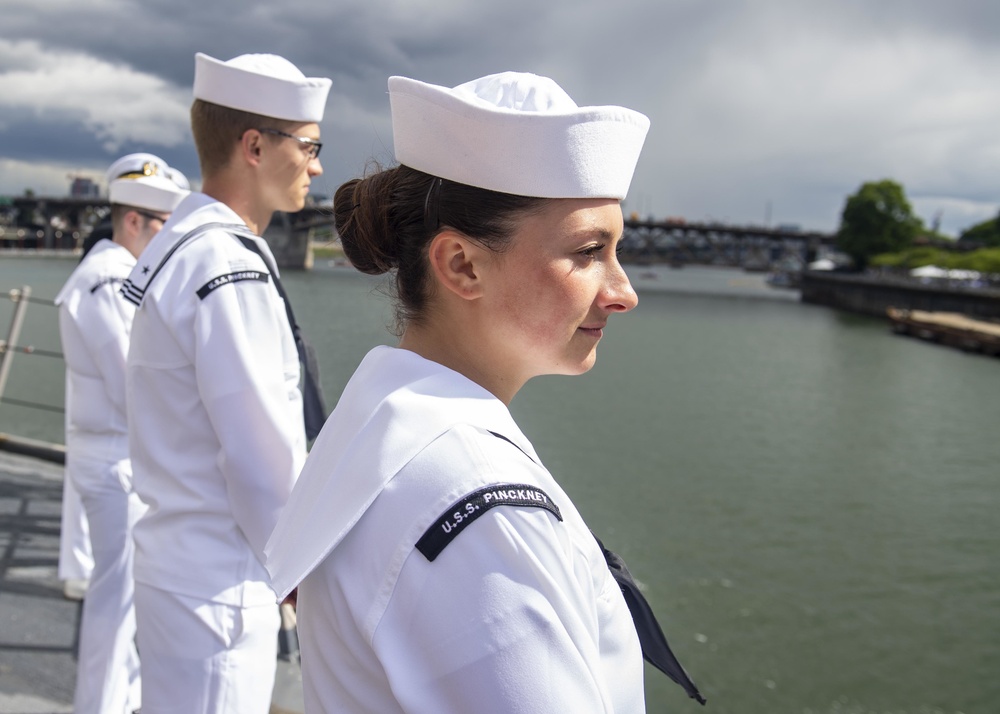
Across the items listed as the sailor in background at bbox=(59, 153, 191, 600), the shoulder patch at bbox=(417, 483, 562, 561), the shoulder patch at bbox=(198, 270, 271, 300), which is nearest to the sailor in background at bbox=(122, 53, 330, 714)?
the shoulder patch at bbox=(198, 270, 271, 300)

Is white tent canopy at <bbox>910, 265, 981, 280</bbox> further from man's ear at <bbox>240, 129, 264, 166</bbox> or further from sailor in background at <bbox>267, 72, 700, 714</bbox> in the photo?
sailor in background at <bbox>267, 72, 700, 714</bbox>

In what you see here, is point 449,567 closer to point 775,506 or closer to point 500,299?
point 500,299

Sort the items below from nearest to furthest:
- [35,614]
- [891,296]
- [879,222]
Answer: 1. [35,614]
2. [891,296]
3. [879,222]

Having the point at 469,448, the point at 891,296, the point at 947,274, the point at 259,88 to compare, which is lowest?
the point at 891,296

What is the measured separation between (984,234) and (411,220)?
112 m

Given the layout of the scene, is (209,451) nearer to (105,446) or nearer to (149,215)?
(105,446)

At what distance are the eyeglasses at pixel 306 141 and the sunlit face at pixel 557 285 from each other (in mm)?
1429

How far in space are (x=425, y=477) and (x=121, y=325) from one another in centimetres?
282

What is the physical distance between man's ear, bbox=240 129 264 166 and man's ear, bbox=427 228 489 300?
135 centimetres

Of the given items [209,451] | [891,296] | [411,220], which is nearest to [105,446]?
[209,451]

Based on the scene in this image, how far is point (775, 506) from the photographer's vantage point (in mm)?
12664

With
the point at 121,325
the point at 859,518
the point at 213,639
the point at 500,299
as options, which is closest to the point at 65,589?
the point at 121,325

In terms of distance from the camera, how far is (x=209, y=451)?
2.07 meters

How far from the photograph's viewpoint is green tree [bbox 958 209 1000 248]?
92.0 metres
